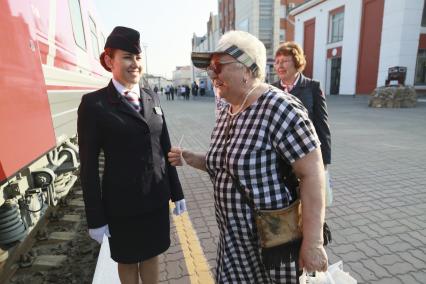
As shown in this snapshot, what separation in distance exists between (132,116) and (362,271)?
236 centimetres

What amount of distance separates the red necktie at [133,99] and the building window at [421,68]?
2361 centimetres

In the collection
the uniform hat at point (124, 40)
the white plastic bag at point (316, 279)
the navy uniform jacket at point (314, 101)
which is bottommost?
the white plastic bag at point (316, 279)

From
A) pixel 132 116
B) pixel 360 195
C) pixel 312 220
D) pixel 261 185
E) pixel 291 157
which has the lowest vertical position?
pixel 360 195

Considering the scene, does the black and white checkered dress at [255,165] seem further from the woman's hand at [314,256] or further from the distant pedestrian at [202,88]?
the distant pedestrian at [202,88]

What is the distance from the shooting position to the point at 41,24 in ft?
8.86

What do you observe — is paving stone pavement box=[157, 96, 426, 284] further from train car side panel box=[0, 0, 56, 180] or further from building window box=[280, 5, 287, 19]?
building window box=[280, 5, 287, 19]

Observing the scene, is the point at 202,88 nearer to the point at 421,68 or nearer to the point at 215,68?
the point at 421,68

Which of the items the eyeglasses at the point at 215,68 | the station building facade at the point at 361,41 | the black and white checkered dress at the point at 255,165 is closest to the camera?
the black and white checkered dress at the point at 255,165

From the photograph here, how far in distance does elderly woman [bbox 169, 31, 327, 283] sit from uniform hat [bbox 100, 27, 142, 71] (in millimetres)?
439

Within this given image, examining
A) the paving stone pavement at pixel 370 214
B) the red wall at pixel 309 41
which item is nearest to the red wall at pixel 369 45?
the red wall at pixel 309 41

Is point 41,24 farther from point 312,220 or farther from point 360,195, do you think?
point 360,195

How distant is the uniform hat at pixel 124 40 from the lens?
1851 mm

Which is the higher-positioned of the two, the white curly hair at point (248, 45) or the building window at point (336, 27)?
the building window at point (336, 27)

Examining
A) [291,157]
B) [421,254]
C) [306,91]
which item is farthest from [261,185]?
[421,254]
